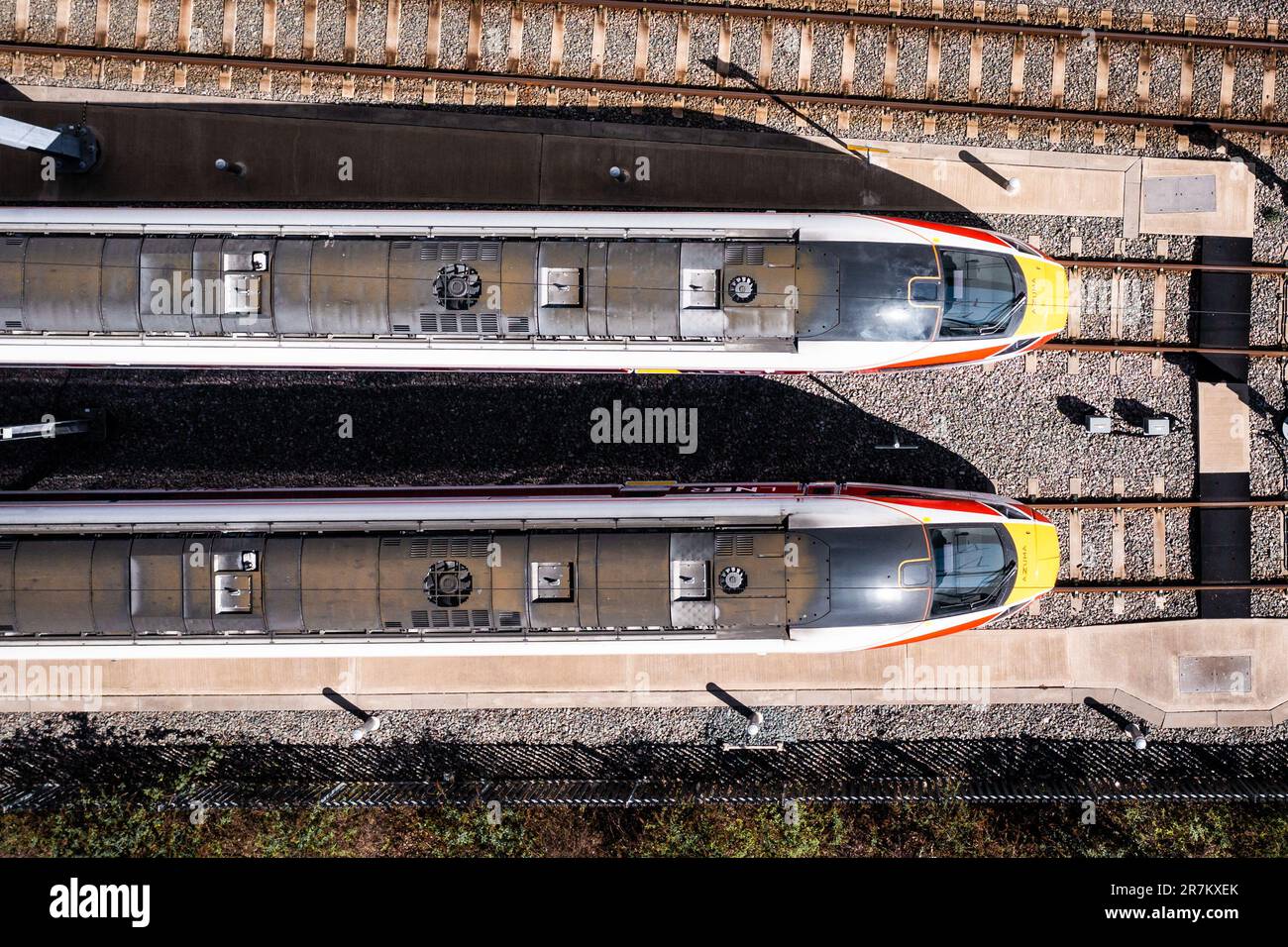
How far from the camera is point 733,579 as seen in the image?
11.5 metres

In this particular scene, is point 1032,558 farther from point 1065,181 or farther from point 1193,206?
point 1193,206

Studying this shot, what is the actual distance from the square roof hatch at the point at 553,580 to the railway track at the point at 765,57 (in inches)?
331

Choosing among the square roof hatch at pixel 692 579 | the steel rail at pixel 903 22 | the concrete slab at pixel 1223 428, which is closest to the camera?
the square roof hatch at pixel 692 579

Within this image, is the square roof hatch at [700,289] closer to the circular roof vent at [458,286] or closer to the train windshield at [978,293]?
the circular roof vent at [458,286]

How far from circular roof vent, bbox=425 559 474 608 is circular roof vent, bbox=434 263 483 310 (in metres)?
3.79

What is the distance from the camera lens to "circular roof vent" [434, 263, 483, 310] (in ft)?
37.8

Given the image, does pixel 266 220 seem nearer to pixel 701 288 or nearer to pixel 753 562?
pixel 701 288

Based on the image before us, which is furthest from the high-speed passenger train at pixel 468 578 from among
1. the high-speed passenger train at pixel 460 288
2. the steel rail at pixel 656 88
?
the steel rail at pixel 656 88

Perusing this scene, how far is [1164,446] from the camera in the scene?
14203mm

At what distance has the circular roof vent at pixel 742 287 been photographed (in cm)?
1145

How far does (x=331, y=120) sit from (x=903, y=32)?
1036 centimetres

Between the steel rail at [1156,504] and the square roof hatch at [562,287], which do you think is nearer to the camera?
the square roof hatch at [562,287]

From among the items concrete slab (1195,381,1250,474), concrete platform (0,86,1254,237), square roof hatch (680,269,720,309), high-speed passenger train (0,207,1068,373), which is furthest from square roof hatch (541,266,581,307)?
concrete slab (1195,381,1250,474)

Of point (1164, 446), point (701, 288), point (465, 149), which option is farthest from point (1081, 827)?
point (465, 149)
